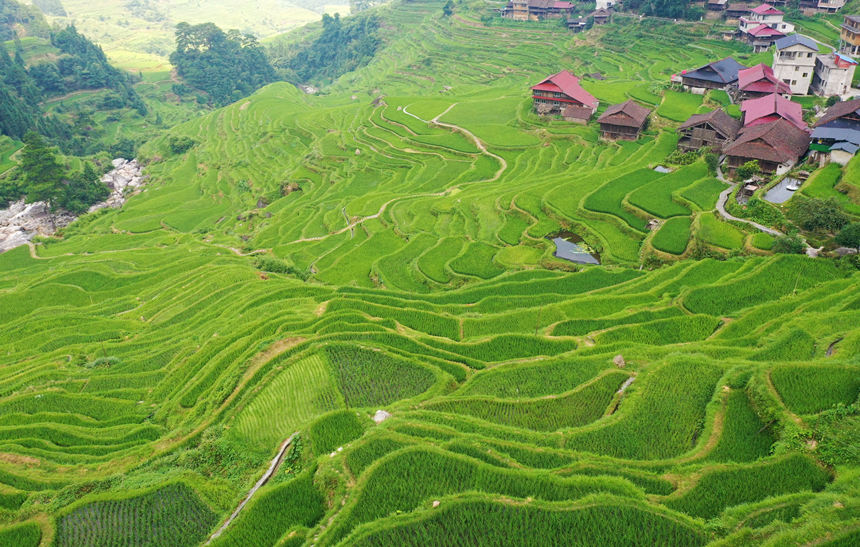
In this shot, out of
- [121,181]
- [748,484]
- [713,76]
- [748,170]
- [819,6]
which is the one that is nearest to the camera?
[748,484]

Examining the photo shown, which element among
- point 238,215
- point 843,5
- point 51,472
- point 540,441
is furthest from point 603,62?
point 51,472

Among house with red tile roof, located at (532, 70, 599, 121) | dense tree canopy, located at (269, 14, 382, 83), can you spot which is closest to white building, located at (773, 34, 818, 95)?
house with red tile roof, located at (532, 70, 599, 121)

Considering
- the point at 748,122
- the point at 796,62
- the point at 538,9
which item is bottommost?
the point at 748,122

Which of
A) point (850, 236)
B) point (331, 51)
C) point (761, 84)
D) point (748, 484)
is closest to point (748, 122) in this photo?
point (761, 84)

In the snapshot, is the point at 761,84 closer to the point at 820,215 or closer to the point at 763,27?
the point at 763,27

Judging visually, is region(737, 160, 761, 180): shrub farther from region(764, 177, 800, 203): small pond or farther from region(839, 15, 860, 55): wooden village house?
region(839, 15, 860, 55): wooden village house

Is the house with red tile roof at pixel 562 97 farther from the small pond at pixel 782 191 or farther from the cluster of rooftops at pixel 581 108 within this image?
the small pond at pixel 782 191
